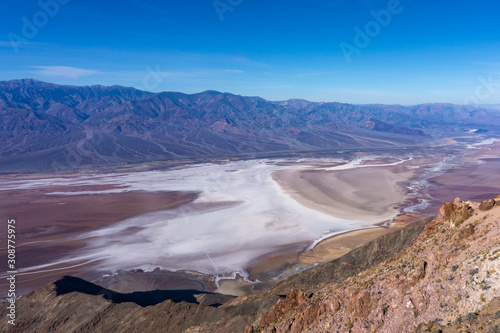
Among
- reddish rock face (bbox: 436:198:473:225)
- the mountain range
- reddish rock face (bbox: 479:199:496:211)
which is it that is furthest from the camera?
the mountain range

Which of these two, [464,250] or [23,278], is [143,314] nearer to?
[464,250]

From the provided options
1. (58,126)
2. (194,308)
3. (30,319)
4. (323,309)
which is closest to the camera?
(323,309)

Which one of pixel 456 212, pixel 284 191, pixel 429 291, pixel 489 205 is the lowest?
pixel 284 191

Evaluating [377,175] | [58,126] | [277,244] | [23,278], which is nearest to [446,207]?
[277,244]

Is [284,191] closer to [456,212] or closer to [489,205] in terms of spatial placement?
[456,212]

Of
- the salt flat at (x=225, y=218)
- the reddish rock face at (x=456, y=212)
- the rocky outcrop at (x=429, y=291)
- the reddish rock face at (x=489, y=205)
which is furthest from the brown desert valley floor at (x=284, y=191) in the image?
the reddish rock face at (x=489, y=205)

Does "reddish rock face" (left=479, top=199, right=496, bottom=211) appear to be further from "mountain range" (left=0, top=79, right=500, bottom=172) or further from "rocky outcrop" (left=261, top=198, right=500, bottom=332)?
"mountain range" (left=0, top=79, right=500, bottom=172)

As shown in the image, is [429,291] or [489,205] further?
[489,205]

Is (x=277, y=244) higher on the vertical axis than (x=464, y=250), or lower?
lower

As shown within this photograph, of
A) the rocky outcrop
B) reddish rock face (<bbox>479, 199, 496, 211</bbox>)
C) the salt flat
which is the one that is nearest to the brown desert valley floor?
the salt flat

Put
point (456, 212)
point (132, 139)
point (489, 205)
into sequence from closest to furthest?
point (489, 205), point (456, 212), point (132, 139)

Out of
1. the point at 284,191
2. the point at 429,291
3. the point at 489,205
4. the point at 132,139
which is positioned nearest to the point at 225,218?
the point at 284,191
